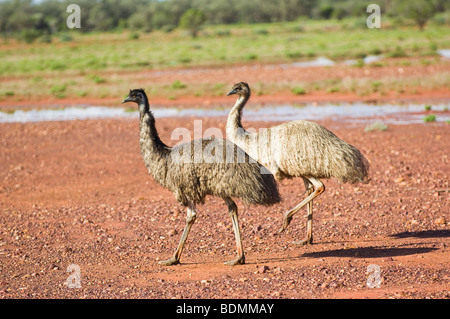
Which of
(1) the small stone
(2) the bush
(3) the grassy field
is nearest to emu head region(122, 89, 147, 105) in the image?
(1) the small stone

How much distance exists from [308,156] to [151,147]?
190 centimetres

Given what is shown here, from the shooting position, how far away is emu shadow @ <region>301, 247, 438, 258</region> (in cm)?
747

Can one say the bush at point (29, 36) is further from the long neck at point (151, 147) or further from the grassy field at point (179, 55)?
the long neck at point (151, 147)

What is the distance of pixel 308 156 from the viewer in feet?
26.0

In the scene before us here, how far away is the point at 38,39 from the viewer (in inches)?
2317

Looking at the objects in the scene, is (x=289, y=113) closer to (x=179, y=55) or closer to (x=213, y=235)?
(x=213, y=235)

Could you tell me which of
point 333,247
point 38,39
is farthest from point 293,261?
point 38,39

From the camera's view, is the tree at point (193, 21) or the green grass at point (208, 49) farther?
the tree at point (193, 21)

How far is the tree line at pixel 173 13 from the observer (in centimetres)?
5950

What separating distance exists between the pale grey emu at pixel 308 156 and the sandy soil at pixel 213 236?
697 millimetres

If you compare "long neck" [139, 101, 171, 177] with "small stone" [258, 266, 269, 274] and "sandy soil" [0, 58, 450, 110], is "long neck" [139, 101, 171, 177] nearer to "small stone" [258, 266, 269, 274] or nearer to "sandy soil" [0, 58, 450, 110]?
"small stone" [258, 266, 269, 274]

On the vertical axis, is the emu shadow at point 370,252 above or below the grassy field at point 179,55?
below
